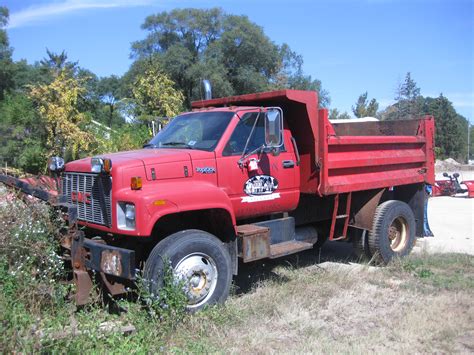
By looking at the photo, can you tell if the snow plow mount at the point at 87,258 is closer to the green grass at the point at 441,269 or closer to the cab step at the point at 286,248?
the cab step at the point at 286,248

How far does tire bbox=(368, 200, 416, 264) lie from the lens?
7.60m

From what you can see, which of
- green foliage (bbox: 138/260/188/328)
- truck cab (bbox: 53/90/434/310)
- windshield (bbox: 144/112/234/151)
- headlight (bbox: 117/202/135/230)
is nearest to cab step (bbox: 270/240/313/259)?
truck cab (bbox: 53/90/434/310)

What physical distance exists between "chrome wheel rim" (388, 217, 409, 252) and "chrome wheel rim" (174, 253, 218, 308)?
12.8ft

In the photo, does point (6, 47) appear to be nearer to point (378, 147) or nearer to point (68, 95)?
point (68, 95)

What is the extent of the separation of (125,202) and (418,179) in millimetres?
5454

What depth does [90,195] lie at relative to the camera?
5426 mm

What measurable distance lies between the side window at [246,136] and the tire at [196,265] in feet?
3.85

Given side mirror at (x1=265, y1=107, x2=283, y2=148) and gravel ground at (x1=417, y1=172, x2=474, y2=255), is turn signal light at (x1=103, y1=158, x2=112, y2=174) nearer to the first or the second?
side mirror at (x1=265, y1=107, x2=283, y2=148)

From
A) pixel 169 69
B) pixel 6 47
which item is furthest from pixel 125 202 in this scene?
pixel 6 47

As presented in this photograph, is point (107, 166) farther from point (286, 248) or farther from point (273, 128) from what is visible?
point (286, 248)

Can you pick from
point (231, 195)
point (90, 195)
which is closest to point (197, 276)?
point (231, 195)

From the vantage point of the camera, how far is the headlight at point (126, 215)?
4898 mm

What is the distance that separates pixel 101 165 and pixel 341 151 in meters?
3.43

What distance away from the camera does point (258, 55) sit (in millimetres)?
36781
